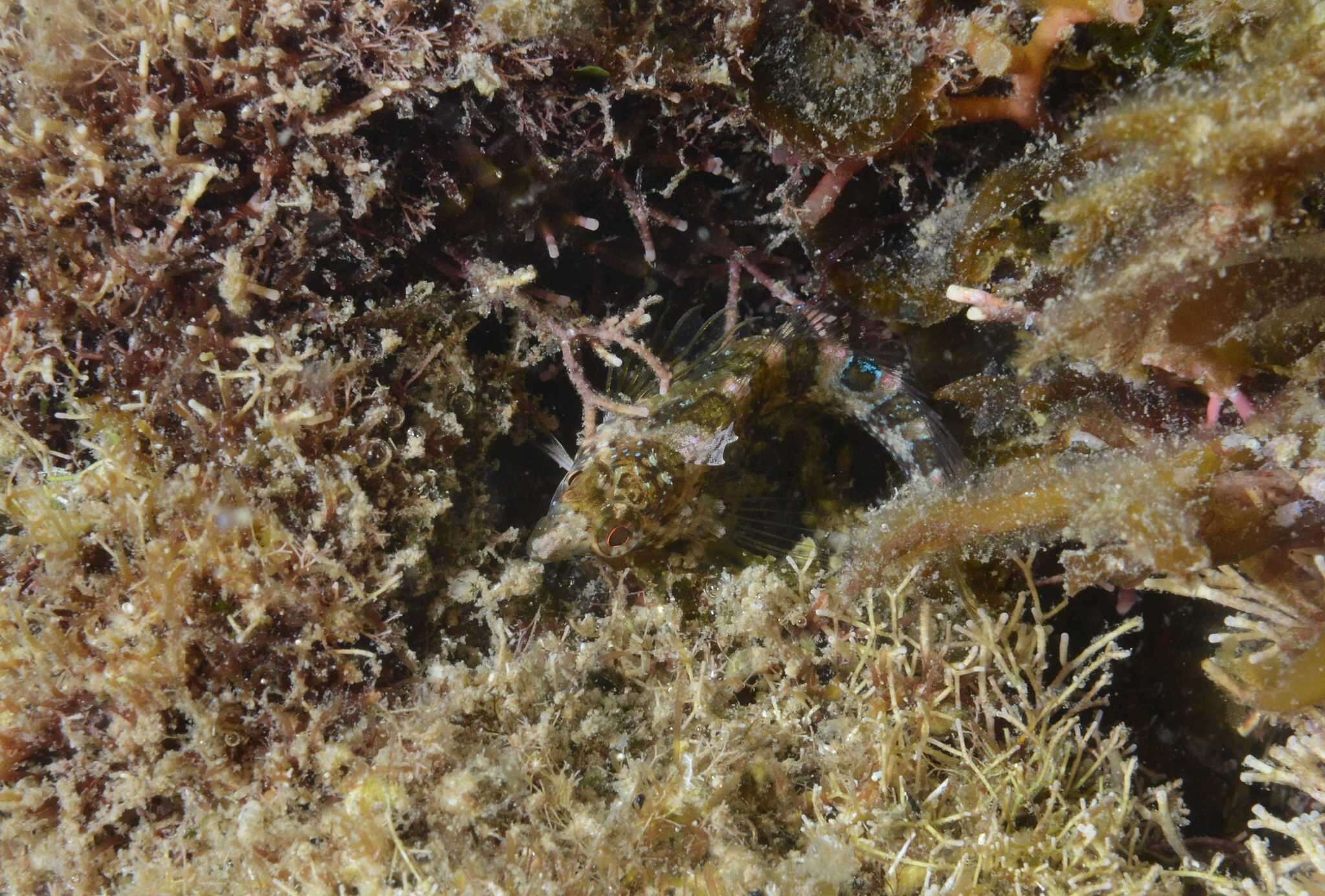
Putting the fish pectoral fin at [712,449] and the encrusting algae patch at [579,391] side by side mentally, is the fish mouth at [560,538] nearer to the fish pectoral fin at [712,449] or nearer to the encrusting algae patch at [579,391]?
the encrusting algae patch at [579,391]

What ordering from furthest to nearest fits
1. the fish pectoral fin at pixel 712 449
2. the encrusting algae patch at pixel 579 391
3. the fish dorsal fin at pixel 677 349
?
1. the fish dorsal fin at pixel 677 349
2. the fish pectoral fin at pixel 712 449
3. the encrusting algae patch at pixel 579 391

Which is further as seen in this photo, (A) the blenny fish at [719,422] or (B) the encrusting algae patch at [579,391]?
(A) the blenny fish at [719,422]

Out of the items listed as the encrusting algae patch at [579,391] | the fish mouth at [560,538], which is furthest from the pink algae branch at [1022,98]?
the fish mouth at [560,538]

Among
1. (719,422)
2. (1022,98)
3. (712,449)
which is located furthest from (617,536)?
(1022,98)

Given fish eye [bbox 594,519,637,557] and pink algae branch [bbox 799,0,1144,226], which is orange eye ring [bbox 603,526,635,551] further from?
pink algae branch [bbox 799,0,1144,226]

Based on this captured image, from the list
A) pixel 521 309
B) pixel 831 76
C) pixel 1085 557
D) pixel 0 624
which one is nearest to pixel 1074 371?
pixel 1085 557

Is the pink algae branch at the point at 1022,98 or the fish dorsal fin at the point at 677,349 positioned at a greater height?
the pink algae branch at the point at 1022,98

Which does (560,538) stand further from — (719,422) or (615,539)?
(719,422)
